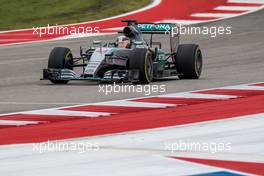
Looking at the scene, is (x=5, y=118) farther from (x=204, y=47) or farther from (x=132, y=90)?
(x=204, y=47)

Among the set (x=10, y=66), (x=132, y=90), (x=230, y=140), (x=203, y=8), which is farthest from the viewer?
(x=203, y=8)

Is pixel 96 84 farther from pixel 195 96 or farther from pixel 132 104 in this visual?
pixel 132 104

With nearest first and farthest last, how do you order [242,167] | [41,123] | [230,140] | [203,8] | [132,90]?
[242,167] → [230,140] → [41,123] → [132,90] → [203,8]

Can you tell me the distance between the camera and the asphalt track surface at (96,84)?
1479cm

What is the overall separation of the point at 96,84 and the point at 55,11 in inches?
474

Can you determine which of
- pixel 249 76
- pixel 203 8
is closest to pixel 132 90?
pixel 249 76

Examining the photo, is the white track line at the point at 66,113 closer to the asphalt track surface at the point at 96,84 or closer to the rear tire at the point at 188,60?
the asphalt track surface at the point at 96,84

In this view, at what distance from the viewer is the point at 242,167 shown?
898 centimetres

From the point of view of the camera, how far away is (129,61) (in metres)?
16.1

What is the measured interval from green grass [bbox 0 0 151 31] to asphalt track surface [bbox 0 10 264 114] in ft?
7.95

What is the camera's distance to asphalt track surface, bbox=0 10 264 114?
14.8 meters

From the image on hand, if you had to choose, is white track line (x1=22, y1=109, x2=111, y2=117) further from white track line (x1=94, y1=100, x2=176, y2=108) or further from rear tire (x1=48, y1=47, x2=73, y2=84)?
rear tire (x1=48, y1=47, x2=73, y2=84)

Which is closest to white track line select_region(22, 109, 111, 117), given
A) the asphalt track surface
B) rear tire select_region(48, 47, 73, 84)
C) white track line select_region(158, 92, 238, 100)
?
the asphalt track surface

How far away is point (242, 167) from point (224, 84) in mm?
7386
